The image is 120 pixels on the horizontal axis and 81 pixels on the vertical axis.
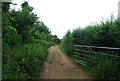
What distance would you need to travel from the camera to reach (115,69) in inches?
132

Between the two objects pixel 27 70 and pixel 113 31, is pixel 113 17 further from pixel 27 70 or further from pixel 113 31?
pixel 27 70

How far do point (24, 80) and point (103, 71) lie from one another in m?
2.89

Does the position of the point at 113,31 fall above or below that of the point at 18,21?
below

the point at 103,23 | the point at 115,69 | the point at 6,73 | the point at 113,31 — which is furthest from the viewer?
the point at 103,23

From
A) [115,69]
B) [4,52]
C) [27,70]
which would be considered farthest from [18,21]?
[115,69]

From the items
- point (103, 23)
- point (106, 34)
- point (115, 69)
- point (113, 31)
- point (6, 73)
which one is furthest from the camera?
point (103, 23)

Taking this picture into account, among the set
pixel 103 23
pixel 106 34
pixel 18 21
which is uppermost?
pixel 18 21

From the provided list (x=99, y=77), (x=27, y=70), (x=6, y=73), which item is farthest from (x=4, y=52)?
(x=99, y=77)

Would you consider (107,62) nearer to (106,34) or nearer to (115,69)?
(115,69)

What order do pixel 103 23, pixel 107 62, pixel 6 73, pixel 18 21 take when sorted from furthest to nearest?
pixel 18 21
pixel 103 23
pixel 107 62
pixel 6 73

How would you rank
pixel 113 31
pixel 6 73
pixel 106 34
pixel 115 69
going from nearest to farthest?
pixel 6 73
pixel 115 69
pixel 113 31
pixel 106 34

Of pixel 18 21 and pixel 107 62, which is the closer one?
pixel 107 62

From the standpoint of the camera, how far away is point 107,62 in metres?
3.59

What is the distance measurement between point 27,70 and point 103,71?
302 cm
